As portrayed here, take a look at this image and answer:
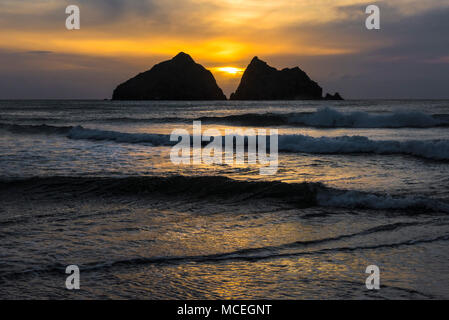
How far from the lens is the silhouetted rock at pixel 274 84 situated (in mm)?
160375

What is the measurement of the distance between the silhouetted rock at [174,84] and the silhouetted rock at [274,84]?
17.9 meters

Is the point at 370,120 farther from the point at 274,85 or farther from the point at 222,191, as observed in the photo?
the point at 274,85

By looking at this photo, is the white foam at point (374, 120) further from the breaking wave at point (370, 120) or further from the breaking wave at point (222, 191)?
the breaking wave at point (222, 191)

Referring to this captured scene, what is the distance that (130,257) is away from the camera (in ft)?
15.6

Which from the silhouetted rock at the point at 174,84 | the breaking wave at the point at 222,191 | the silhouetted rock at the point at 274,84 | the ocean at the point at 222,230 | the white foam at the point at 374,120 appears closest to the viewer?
the ocean at the point at 222,230

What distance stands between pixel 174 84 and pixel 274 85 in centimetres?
4275

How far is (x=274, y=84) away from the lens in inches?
6476

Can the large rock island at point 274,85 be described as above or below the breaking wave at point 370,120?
above

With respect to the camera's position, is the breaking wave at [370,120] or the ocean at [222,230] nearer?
the ocean at [222,230]

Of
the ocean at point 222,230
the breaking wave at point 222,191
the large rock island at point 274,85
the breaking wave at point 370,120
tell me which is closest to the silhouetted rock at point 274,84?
Answer: the large rock island at point 274,85

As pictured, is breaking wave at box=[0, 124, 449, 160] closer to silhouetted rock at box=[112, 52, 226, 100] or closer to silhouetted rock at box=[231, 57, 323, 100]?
silhouetted rock at box=[231, 57, 323, 100]

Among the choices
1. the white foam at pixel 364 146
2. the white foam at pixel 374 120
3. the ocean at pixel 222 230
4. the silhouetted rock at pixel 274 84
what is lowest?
the ocean at pixel 222 230

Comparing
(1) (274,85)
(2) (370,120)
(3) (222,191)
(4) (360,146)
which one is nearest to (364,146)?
(4) (360,146)
